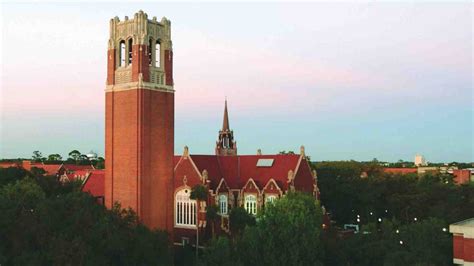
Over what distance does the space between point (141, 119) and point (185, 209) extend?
1406 cm

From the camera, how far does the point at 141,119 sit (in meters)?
41.6

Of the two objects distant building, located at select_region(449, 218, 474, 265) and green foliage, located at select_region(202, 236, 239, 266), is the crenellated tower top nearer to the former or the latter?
green foliage, located at select_region(202, 236, 239, 266)

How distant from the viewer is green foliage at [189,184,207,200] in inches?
1917

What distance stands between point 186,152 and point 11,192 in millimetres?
18602

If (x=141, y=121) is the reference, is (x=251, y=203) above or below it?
below

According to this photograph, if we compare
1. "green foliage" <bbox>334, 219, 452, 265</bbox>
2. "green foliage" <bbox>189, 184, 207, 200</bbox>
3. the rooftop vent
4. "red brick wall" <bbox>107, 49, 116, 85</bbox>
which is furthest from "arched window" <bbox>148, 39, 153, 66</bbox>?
"green foliage" <bbox>334, 219, 452, 265</bbox>

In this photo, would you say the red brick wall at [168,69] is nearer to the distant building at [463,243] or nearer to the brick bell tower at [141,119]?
the brick bell tower at [141,119]

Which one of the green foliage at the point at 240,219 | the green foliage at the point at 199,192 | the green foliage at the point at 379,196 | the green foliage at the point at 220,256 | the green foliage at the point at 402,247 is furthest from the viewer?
the green foliage at the point at 379,196

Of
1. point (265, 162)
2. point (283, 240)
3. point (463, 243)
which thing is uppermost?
point (265, 162)

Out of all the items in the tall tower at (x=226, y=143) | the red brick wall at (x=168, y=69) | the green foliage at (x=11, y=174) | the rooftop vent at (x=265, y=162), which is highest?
the red brick wall at (x=168, y=69)

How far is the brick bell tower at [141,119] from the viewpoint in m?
41.7

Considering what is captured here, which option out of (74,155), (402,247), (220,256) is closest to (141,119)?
(220,256)

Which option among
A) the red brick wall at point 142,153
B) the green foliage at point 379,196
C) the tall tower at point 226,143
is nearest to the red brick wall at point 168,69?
the red brick wall at point 142,153

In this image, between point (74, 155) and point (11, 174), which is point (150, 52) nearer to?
point (11, 174)
